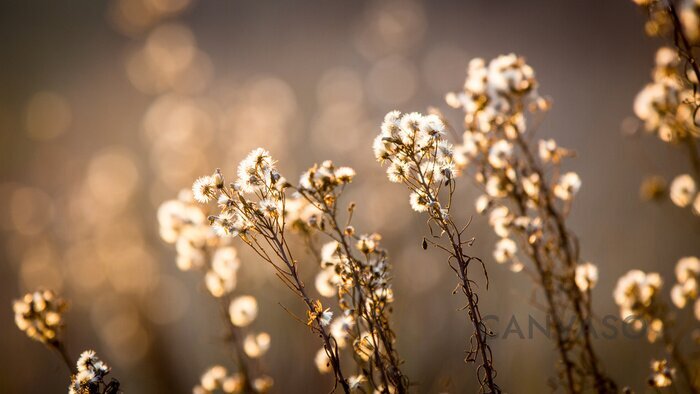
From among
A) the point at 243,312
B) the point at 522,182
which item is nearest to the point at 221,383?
the point at 243,312

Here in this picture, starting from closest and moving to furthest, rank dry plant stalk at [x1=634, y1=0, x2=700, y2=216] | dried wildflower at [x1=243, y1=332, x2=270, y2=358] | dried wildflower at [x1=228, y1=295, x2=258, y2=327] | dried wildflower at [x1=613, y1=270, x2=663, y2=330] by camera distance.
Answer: dry plant stalk at [x1=634, y1=0, x2=700, y2=216]
dried wildflower at [x1=613, y1=270, x2=663, y2=330]
dried wildflower at [x1=243, y1=332, x2=270, y2=358]
dried wildflower at [x1=228, y1=295, x2=258, y2=327]

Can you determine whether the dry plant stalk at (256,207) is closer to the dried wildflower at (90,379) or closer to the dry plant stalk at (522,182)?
the dried wildflower at (90,379)

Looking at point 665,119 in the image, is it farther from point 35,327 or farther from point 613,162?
point 613,162

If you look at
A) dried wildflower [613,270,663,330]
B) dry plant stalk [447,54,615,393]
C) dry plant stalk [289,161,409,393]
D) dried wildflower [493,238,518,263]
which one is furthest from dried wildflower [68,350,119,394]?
dried wildflower [613,270,663,330]

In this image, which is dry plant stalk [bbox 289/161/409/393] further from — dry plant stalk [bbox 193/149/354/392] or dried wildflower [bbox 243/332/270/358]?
dried wildflower [bbox 243/332/270/358]

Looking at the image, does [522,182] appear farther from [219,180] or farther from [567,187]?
[219,180]

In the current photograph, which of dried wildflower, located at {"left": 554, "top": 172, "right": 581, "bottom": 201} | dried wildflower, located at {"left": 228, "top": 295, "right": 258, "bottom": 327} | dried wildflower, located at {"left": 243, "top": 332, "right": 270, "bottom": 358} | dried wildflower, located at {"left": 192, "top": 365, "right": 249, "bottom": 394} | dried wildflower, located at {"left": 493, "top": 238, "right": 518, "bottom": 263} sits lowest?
dried wildflower, located at {"left": 192, "top": 365, "right": 249, "bottom": 394}
